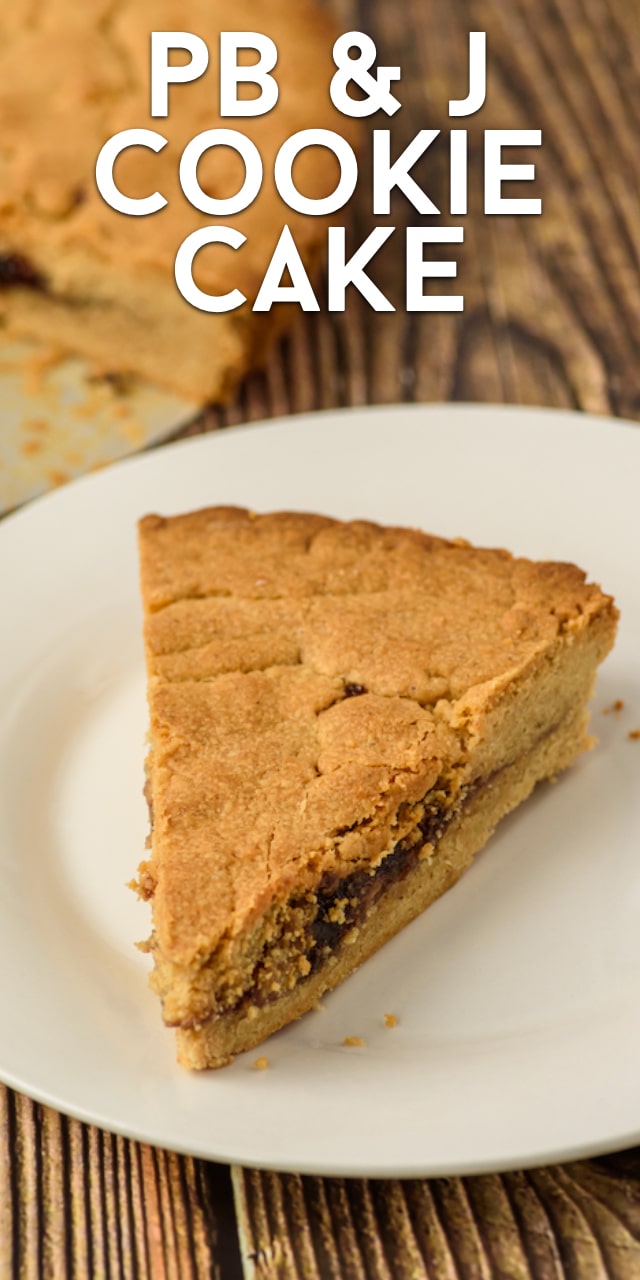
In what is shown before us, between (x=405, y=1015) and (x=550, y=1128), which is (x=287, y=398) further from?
(x=550, y=1128)

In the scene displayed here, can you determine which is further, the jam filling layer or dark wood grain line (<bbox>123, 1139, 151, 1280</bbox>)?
the jam filling layer

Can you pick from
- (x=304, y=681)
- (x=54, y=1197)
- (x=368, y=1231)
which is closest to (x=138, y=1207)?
(x=54, y=1197)

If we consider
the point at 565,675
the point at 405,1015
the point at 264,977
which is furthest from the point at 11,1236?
the point at 565,675

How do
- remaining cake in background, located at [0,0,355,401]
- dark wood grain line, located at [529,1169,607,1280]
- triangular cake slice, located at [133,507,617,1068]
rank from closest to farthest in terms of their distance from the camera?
1. dark wood grain line, located at [529,1169,607,1280]
2. triangular cake slice, located at [133,507,617,1068]
3. remaining cake in background, located at [0,0,355,401]

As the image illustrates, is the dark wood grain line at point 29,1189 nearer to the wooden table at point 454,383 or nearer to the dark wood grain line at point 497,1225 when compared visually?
the wooden table at point 454,383

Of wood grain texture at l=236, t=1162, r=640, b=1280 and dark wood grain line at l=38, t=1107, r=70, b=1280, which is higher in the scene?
wood grain texture at l=236, t=1162, r=640, b=1280

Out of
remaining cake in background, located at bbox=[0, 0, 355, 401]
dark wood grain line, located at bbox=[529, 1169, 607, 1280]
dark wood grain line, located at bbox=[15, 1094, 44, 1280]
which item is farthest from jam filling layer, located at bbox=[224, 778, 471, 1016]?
remaining cake in background, located at bbox=[0, 0, 355, 401]

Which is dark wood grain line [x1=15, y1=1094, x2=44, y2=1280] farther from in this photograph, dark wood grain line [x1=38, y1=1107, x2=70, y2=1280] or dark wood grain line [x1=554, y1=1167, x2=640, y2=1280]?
dark wood grain line [x1=554, y1=1167, x2=640, y2=1280]
